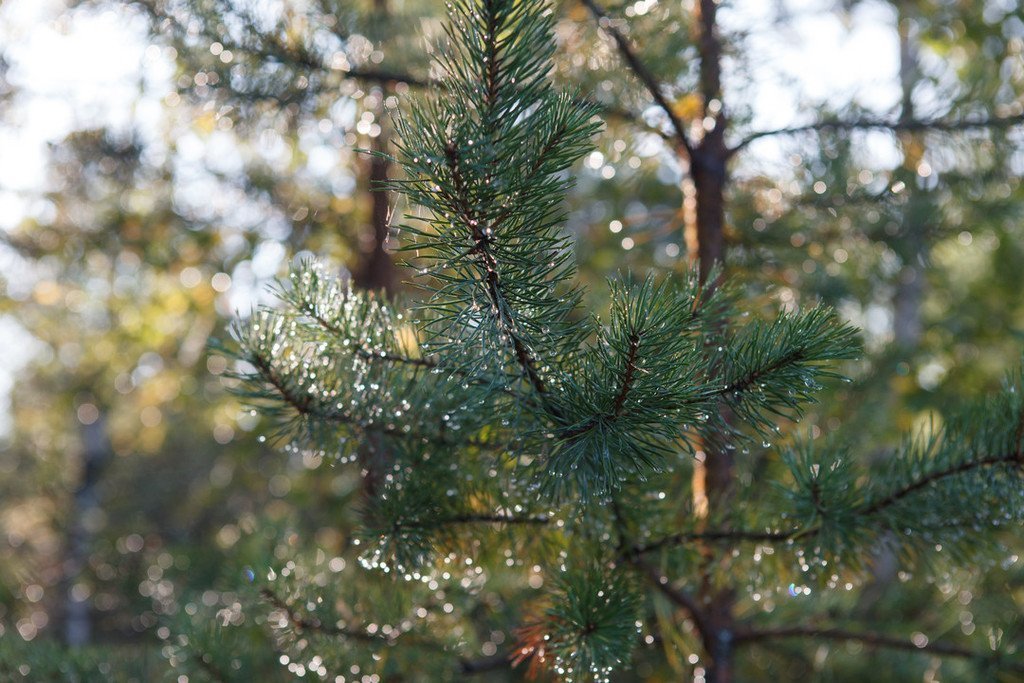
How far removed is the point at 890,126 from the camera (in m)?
1.94

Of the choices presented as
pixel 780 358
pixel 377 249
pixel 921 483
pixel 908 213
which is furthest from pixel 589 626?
pixel 377 249

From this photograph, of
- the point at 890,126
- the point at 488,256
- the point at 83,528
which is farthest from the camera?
the point at 83,528

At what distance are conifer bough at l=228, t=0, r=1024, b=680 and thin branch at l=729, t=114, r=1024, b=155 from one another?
2.32 feet

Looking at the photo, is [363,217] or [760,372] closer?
[760,372]

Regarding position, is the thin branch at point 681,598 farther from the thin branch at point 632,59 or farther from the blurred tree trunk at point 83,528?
the blurred tree trunk at point 83,528

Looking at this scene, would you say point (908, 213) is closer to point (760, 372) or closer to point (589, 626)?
point (760, 372)

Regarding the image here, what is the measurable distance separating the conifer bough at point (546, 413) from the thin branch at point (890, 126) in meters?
0.71

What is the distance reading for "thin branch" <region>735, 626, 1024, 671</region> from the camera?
1.70 meters

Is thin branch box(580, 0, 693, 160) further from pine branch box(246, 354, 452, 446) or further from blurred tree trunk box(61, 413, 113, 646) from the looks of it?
blurred tree trunk box(61, 413, 113, 646)

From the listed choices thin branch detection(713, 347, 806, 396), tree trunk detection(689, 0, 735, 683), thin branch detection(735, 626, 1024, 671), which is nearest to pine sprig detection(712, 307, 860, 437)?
thin branch detection(713, 347, 806, 396)

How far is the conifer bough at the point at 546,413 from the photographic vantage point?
95cm

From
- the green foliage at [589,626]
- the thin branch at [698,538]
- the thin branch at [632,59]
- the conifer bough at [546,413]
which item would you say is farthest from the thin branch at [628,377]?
the thin branch at [632,59]

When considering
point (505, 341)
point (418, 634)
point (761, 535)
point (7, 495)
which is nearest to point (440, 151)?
point (505, 341)

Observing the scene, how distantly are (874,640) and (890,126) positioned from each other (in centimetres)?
121
